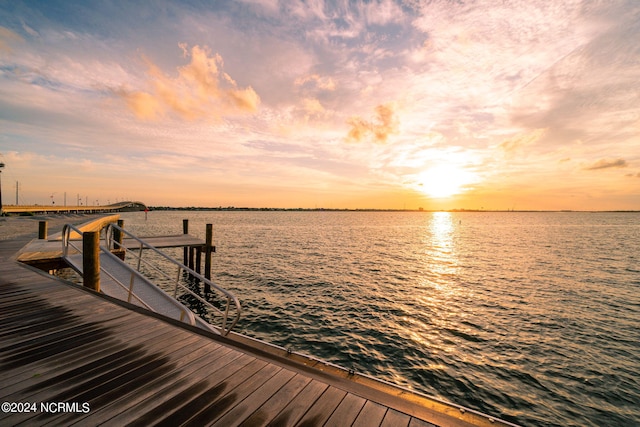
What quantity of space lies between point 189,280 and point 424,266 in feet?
70.0

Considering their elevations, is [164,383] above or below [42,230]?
below

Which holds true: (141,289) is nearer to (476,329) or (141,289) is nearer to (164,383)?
(164,383)

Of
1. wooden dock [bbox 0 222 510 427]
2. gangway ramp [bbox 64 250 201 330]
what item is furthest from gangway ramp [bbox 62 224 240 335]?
wooden dock [bbox 0 222 510 427]

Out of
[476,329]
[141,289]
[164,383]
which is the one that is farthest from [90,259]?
[476,329]

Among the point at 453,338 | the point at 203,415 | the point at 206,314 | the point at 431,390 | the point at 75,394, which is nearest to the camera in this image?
the point at 203,415

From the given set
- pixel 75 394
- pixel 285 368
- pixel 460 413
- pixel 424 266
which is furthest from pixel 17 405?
pixel 424 266

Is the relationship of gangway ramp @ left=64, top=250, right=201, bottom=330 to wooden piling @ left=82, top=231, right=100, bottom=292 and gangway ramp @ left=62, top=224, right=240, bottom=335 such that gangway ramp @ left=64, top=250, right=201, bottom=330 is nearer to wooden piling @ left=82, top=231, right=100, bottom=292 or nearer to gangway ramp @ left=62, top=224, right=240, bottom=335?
gangway ramp @ left=62, top=224, right=240, bottom=335

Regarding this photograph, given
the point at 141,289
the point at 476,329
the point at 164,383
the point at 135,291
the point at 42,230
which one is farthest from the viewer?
the point at 42,230

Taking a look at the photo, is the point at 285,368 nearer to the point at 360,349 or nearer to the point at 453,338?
the point at 360,349

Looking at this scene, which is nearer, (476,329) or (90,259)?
(90,259)

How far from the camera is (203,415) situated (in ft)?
8.61

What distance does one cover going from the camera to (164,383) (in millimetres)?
3111

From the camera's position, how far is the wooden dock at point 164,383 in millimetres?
2645

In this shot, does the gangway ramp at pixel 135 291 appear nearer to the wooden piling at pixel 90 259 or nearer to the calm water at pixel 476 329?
the wooden piling at pixel 90 259
